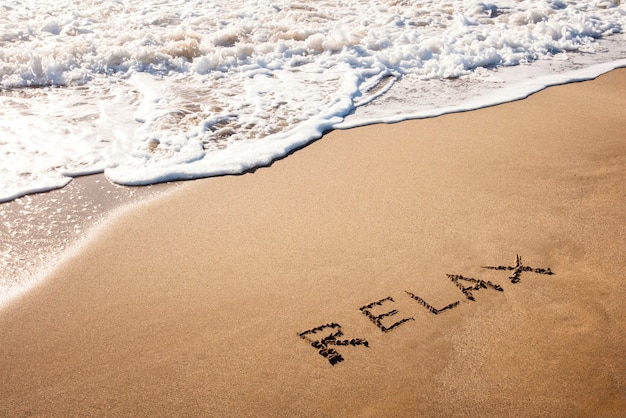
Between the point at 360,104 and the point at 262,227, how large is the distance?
229 cm

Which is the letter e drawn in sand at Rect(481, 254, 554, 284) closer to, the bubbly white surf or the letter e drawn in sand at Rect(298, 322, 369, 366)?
the letter e drawn in sand at Rect(298, 322, 369, 366)

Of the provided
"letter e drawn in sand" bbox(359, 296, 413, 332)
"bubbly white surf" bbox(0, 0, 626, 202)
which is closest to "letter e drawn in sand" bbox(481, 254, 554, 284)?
"letter e drawn in sand" bbox(359, 296, 413, 332)

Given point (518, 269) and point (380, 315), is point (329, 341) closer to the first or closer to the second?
point (380, 315)

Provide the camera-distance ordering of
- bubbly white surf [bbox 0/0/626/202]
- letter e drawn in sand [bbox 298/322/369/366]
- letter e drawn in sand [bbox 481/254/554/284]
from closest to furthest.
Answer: letter e drawn in sand [bbox 298/322/369/366] < letter e drawn in sand [bbox 481/254/554/284] < bubbly white surf [bbox 0/0/626/202]

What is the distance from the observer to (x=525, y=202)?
3338mm

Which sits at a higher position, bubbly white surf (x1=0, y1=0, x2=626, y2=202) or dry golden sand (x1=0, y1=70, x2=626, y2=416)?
bubbly white surf (x1=0, y1=0, x2=626, y2=202)

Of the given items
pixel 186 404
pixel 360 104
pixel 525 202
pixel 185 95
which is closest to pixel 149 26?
pixel 185 95

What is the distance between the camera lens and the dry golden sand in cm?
216

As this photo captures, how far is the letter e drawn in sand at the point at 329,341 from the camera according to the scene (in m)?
2.31

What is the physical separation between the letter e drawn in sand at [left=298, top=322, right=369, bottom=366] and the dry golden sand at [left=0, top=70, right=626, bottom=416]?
0.04 feet

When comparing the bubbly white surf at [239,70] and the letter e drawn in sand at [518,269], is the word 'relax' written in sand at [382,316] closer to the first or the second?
the letter e drawn in sand at [518,269]

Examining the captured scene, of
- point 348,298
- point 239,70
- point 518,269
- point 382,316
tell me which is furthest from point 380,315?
point 239,70

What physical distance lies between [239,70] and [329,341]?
428 cm

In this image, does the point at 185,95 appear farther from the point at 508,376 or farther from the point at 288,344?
the point at 508,376
